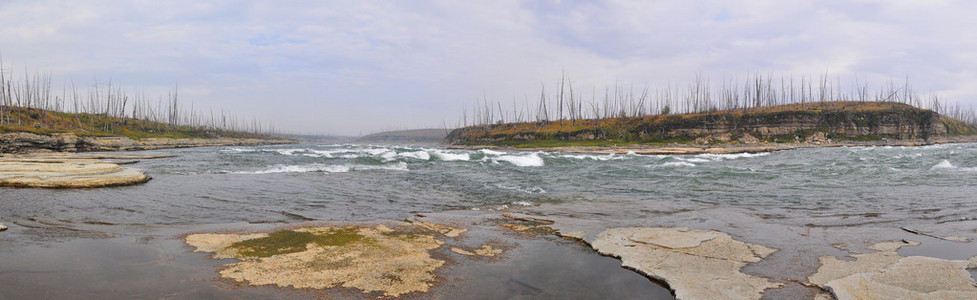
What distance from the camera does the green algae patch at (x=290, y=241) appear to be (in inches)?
265


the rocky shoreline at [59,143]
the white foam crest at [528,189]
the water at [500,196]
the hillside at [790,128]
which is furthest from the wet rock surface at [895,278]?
the hillside at [790,128]

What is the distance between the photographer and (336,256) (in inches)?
257

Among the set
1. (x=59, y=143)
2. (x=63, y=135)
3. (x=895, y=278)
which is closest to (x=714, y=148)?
(x=895, y=278)

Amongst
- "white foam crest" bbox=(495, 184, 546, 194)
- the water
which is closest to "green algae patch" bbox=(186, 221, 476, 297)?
the water

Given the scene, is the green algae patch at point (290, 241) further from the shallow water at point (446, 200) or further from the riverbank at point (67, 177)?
the riverbank at point (67, 177)

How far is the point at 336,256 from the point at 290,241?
1.44 meters

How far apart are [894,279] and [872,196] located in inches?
451

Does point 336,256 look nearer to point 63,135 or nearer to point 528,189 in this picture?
point 528,189

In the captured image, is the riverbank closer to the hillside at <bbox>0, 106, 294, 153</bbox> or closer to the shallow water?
the shallow water

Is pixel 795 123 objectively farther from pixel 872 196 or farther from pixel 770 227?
pixel 770 227

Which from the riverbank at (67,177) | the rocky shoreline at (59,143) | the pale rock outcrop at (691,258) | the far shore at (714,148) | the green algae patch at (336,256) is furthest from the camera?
the far shore at (714,148)

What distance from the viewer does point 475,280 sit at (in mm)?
5664

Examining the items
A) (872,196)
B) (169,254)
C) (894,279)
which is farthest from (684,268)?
(872,196)

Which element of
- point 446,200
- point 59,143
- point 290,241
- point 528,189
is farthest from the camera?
point 59,143
